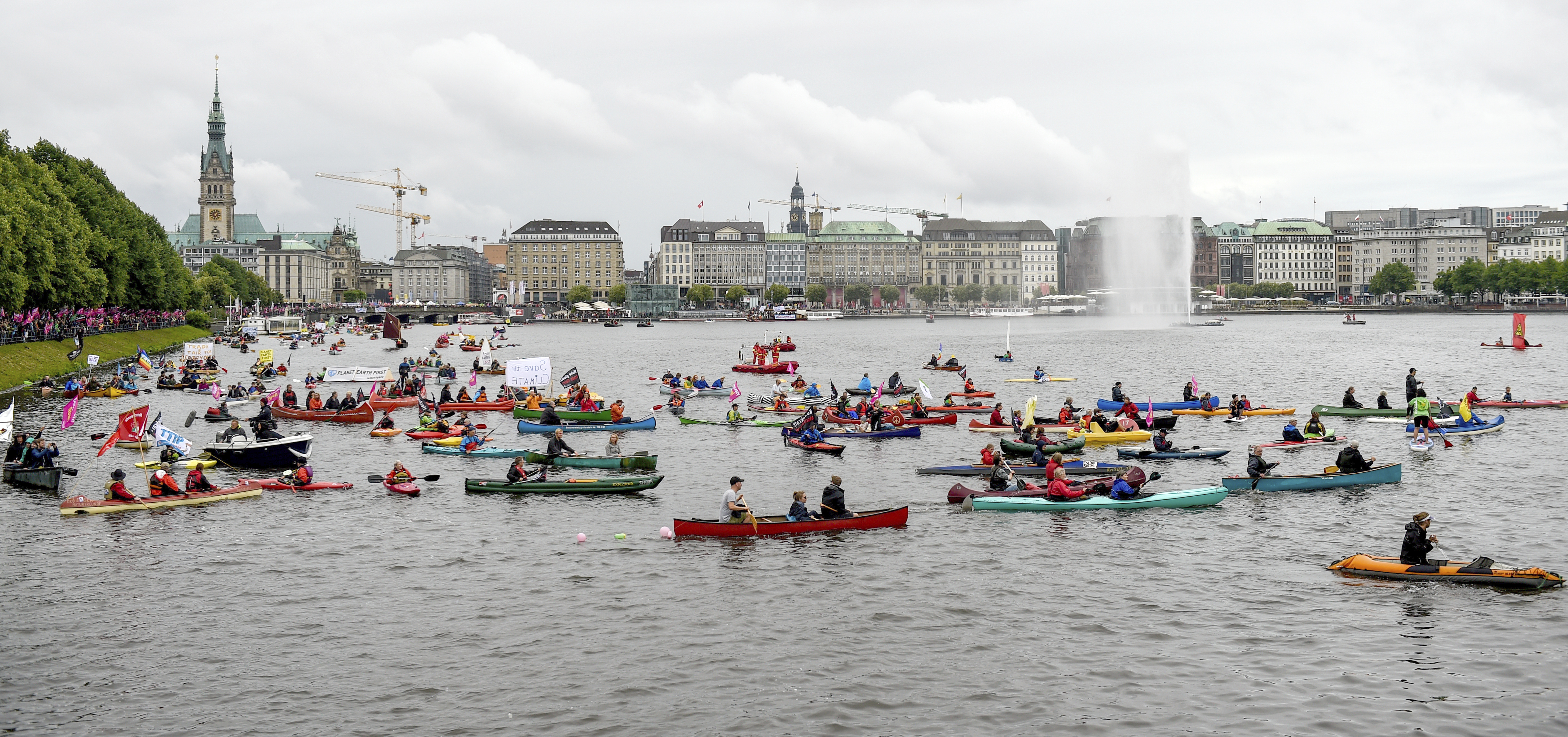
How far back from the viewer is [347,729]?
64.1ft

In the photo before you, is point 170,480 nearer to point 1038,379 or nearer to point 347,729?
point 347,729

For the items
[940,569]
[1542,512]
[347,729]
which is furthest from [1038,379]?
[347,729]

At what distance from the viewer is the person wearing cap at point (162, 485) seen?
3684 centimetres

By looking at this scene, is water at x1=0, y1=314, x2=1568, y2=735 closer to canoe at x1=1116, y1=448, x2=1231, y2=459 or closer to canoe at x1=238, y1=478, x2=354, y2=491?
canoe at x1=238, y1=478, x2=354, y2=491

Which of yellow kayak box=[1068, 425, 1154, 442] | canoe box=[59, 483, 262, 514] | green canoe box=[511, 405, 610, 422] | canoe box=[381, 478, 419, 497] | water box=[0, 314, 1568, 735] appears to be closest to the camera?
water box=[0, 314, 1568, 735]

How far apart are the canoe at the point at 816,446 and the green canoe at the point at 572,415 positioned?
13716 millimetres

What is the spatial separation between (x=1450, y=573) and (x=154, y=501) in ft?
121

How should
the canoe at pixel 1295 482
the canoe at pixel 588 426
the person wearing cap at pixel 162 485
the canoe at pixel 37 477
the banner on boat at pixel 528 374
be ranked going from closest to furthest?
1. the person wearing cap at pixel 162 485
2. the canoe at pixel 1295 482
3. the canoe at pixel 37 477
4. the canoe at pixel 588 426
5. the banner on boat at pixel 528 374

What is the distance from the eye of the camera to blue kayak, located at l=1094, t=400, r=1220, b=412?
5950cm

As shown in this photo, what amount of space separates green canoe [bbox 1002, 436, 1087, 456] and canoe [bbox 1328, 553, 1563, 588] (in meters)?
15.4

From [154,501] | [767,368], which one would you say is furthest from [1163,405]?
[154,501]

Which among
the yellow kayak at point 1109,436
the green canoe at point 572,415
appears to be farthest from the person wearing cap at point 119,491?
the yellow kayak at point 1109,436

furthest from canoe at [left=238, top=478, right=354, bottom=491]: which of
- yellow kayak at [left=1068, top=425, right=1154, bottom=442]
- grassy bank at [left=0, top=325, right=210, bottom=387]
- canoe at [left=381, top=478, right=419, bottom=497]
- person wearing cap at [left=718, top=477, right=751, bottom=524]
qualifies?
grassy bank at [left=0, top=325, right=210, bottom=387]

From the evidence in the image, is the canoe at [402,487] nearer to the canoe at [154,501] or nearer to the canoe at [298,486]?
the canoe at [298,486]
